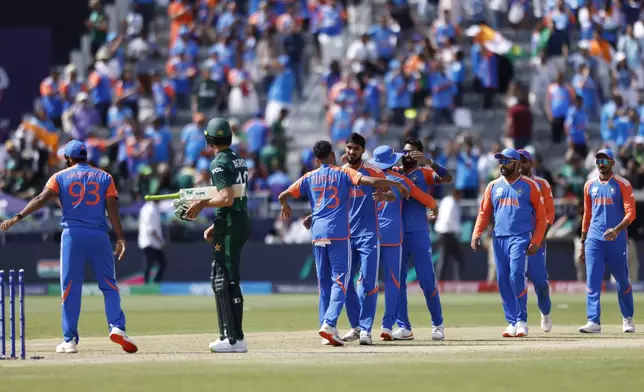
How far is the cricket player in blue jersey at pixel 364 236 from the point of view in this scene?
1659 centimetres

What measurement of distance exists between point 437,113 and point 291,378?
73.5 ft

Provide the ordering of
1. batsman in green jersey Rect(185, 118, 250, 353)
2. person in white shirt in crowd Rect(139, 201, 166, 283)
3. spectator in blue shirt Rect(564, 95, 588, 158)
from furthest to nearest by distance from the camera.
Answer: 1. spectator in blue shirt Rect(564, 95, 588, 158)
2. person in white shirt in crowd Rect(139, 201, 166, 283)
3. batsman in green jersey Rect(185, 118, 250, 353)

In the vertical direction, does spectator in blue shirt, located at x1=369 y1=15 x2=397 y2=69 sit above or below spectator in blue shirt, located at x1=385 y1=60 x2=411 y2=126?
above

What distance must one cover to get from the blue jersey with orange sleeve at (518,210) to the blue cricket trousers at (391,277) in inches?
56.3

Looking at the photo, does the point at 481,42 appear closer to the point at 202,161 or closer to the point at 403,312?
the point at 202,161

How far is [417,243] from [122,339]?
3.92 metres

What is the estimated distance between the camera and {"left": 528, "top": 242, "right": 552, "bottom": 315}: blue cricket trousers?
18766 mm

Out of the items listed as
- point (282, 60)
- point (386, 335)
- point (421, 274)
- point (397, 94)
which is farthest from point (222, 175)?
point (282, 60)

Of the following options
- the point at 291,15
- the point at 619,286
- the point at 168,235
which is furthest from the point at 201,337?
the point at 291,15

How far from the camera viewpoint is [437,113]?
115 feet

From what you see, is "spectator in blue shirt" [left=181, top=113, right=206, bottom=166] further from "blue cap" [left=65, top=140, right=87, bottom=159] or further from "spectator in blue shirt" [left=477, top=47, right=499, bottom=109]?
"blue cap" [left=65, top=140, right=87, bottom=159]

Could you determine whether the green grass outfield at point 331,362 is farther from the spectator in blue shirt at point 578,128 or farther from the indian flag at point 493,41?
the indian flag at point 493,41

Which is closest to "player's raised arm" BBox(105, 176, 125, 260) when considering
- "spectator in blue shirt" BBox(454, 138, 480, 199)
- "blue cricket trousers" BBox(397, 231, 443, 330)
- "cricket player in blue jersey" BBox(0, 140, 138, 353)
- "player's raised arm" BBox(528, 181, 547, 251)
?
"cricket player in blue jersey" BBox(0, 140, 138, 353)

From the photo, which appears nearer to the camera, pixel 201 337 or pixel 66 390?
pixel 66 390
